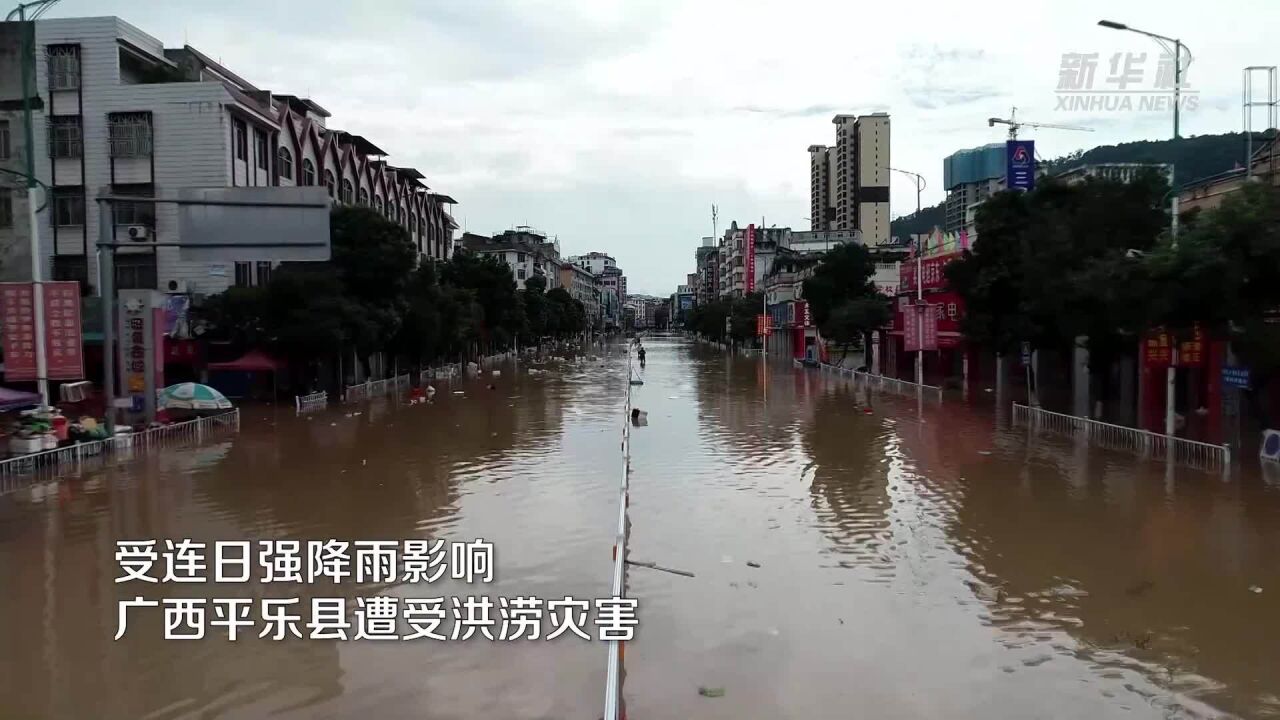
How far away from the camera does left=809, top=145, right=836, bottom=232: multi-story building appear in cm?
15362

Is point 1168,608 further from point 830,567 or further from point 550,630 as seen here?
point 550,630

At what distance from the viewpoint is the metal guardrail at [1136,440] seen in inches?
776

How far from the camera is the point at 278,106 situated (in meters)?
46.5

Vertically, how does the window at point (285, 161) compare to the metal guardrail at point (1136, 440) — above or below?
above

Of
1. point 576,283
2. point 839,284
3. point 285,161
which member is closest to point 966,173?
point 839,284

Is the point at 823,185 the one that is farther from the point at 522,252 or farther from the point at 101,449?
the point at 101,449

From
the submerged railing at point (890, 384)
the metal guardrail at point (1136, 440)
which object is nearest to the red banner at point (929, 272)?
the submerged railing at point (890, 384)

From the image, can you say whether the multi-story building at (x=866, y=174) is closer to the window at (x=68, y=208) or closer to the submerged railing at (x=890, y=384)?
the submerged railing at (x=890, y=384)

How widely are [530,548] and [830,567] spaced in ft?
13.7

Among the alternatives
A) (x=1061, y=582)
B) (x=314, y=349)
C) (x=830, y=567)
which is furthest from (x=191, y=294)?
(x=1061, y=582)

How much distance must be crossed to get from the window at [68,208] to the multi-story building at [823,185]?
122171 mm

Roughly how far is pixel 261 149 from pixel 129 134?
18.4ft

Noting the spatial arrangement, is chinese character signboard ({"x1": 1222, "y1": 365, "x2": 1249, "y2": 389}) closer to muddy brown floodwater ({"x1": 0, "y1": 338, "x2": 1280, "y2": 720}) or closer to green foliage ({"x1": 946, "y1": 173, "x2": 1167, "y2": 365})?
muddy brown floodwater ({"x1": 0, "y1": 338, "x2": 1280, "y2": 720})

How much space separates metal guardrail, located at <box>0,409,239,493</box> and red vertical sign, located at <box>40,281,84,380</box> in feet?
6.37
